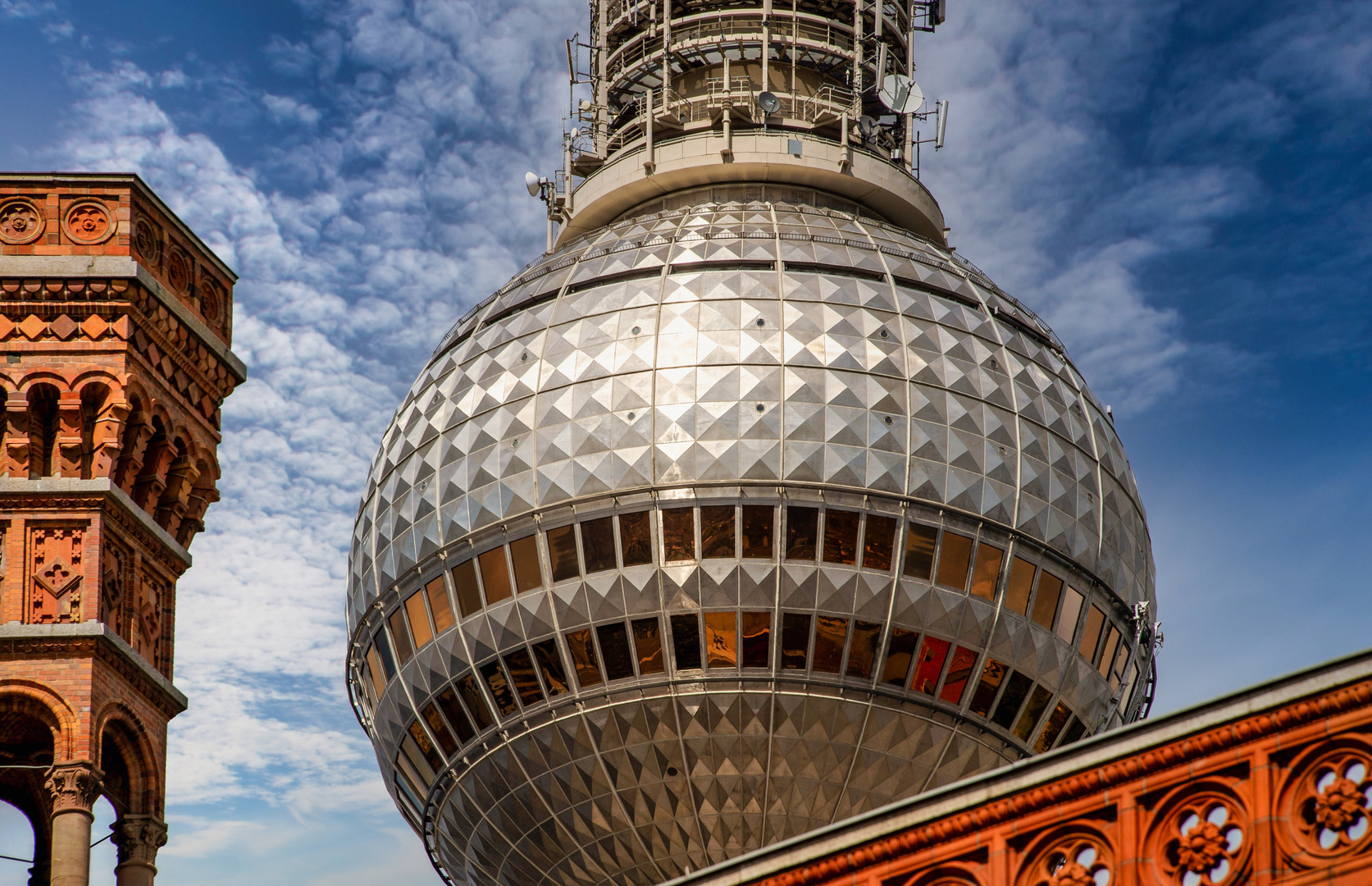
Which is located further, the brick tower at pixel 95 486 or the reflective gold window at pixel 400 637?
the reflective gold window at pixel 400 637

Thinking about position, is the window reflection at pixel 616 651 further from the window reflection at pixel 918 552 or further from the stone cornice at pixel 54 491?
the stone cornice at pixel 54 491

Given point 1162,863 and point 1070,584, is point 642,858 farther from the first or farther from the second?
point 1162,863

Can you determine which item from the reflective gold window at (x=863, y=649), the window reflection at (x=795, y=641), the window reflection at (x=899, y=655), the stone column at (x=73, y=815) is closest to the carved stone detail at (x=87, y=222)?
the stone column at (x=73, y=815)

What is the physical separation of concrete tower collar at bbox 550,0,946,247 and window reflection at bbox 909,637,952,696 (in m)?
11.1

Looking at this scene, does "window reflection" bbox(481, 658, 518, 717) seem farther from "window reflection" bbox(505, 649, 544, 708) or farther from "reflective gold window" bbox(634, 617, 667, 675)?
"reflective gold window" bbox(634, 617, 667, 675)

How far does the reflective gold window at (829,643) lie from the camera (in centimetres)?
3788

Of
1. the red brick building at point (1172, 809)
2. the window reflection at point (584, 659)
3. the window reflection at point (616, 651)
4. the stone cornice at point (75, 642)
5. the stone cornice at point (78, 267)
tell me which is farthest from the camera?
the window reflection at point (584, 659)

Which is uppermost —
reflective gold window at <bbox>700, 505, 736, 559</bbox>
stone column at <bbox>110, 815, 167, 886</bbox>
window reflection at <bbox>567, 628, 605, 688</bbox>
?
reflective gold window at <bbox>700, 505, 736, 559</bbox>

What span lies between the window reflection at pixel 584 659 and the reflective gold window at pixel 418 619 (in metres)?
3.15

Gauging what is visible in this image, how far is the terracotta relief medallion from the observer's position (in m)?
27.8

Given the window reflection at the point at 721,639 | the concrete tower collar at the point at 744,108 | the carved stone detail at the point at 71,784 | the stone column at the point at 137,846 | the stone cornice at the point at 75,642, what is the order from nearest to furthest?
the carved stone detail at the point at 71,784 → the stone cornice at the point at 75,642 → the stone column at the point at 137,846 → the window reflection at the point at 721,639 → the concrete tower collar at the point at 744,108

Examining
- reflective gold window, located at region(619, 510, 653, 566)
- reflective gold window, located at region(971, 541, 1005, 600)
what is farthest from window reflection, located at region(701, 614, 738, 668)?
reflective gold window, located at region(971, 541, 1005, 600)

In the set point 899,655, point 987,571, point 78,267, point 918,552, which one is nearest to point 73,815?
point 78,267

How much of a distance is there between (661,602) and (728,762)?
2828 millimetres
